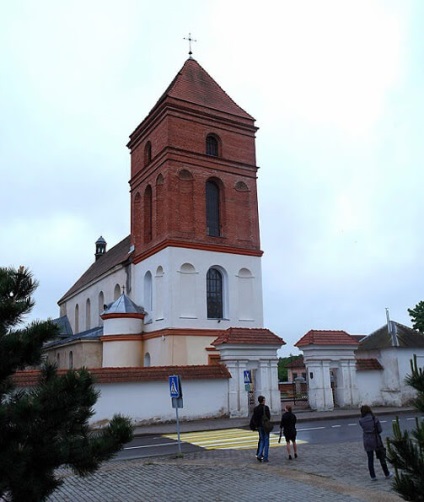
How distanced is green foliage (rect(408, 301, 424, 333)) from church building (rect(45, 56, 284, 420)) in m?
17.5

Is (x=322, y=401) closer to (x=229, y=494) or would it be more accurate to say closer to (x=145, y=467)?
(x=145, y=467)

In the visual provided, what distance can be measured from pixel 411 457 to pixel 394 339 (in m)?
20.9

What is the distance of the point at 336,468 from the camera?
1017cm

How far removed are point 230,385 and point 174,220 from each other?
30.4 feet

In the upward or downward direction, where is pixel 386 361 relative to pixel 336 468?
upward

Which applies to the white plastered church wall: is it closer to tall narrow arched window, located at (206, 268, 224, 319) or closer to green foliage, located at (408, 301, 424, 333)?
tall narrow arched window, located at (206, 268, 224, 319)

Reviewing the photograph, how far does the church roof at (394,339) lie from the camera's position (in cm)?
2345

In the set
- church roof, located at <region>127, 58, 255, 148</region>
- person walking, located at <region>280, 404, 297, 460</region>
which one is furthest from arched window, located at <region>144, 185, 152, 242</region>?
person walking, located at <region>280, 404, 297, 460</region>

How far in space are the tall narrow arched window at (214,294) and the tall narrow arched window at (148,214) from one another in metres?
4.33

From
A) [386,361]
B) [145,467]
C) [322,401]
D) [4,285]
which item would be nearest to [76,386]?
[4,285]

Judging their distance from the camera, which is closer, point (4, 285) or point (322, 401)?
point (4, 285)

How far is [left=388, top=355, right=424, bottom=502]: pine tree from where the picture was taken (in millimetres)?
3779

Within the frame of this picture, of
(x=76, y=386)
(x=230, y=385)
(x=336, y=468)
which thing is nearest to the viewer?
(x=76, y=386)

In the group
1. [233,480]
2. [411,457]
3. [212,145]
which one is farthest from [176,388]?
[212,145]
